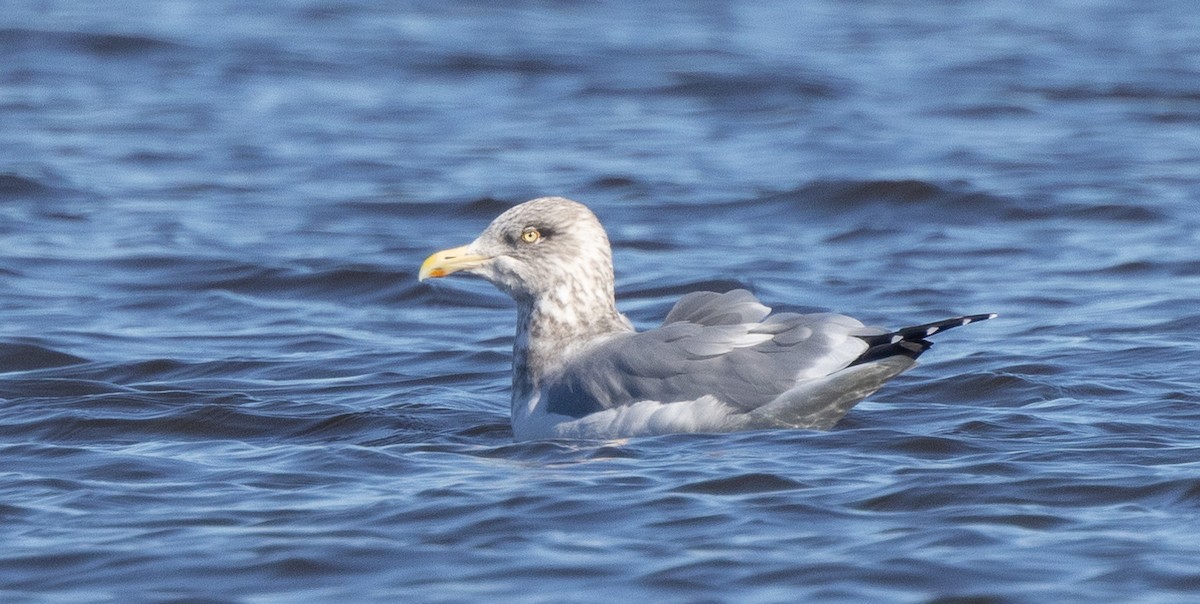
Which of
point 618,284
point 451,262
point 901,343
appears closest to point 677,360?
point 901,343

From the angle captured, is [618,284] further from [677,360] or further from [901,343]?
[901,343]

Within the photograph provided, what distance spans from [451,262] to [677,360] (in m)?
1.14

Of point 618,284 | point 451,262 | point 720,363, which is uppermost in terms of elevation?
point 451,262

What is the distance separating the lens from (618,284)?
1155 centimetres

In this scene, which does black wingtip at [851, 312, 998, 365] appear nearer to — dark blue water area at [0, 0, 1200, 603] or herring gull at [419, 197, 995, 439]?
herring gull at [419, 197, 995, 439]

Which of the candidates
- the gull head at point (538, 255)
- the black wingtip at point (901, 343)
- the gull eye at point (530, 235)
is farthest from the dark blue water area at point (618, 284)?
the gull eye at point (530, 235)

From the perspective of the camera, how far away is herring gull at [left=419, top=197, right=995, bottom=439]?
23.5 feet

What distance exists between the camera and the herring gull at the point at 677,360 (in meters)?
7.15

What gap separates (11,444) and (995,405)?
403 cm

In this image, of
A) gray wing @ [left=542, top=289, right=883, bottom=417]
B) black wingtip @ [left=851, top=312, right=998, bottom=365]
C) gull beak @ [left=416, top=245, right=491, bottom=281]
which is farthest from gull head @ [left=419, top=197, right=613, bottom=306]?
black wingtip @ [left=851, top=312, right=998, bottom=365]

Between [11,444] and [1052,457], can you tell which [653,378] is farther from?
[11,444]

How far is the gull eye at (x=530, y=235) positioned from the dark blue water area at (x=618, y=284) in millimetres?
815

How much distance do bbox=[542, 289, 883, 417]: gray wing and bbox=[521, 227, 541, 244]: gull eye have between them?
721mm

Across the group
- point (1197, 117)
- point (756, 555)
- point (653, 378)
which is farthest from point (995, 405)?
point (1197, 117)
